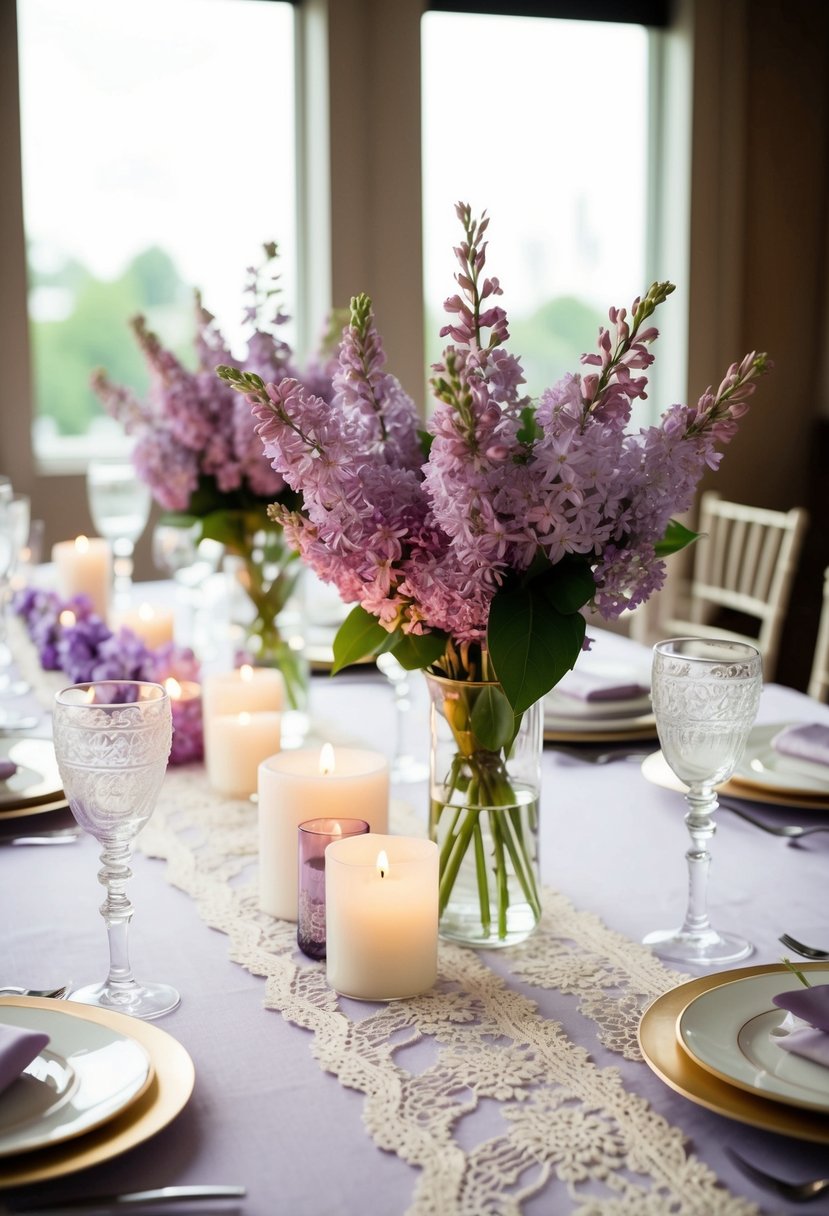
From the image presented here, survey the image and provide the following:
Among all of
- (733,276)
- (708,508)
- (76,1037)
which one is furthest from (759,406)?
(76,1037)

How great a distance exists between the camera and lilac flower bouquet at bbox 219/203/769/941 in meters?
0.89

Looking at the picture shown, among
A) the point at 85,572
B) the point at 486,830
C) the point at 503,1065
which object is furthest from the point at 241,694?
the point at 85,572

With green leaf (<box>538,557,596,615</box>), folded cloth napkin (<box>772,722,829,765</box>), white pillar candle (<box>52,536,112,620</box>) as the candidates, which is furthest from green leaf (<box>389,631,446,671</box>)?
white pillar candle (<box>52,536,112,620</box>)

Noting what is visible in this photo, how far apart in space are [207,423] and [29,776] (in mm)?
489

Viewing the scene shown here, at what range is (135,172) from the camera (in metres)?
4.02

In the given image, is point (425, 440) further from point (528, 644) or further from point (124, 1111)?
point (124, 1111)

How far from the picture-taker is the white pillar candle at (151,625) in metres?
1.97

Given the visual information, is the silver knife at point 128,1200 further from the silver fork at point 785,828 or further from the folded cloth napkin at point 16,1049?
the silver fork at point 785,828

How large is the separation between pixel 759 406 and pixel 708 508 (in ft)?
4.78

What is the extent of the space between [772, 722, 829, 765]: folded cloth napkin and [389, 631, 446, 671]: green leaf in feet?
1.83

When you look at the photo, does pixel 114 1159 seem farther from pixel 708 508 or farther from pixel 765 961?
pixel 708 508

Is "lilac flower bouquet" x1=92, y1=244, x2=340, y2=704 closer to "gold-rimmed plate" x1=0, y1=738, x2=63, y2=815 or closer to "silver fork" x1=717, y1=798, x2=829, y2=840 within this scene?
"gold-rimmed plate" x1=0, y1=738, x2=63, y2=815

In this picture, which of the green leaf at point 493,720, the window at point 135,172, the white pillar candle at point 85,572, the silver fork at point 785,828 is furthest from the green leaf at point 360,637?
the window at point 135,172

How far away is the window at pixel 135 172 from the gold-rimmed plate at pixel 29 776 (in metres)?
2.54
